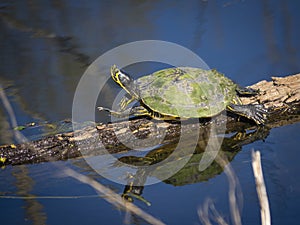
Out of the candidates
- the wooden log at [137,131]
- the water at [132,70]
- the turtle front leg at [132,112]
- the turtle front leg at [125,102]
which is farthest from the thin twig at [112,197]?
the turtle front leg at [125,102]

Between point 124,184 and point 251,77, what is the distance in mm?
1844

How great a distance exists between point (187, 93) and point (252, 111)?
45 cm

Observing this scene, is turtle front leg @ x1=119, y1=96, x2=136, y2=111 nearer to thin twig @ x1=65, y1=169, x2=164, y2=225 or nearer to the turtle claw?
thin twig @ x1=65, y1=169, x2=164, y2=225

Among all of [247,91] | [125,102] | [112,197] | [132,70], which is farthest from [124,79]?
[132,70]

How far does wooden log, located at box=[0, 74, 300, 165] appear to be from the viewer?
329 centimetres

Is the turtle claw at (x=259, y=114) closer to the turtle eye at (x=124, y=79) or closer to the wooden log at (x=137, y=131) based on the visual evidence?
the wooden log at (x=137, y=131)

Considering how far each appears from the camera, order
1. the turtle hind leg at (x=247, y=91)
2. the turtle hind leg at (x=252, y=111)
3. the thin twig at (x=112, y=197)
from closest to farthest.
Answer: the thin twig at (x=112, y=197) < the turtle hind leg at (x=252, y=111) < the turtle hind leg at (x=247, y=91)

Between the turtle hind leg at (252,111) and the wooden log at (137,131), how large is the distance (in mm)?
72

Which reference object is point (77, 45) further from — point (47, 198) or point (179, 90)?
point (47, 198)

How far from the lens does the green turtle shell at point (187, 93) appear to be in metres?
3.44

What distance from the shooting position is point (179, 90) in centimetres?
351

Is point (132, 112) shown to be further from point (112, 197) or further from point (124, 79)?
point (112, 197)

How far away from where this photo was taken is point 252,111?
343cm

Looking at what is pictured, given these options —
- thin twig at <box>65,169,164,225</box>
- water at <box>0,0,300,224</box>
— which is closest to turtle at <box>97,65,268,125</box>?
water at <box>0,0,300,224</box>
